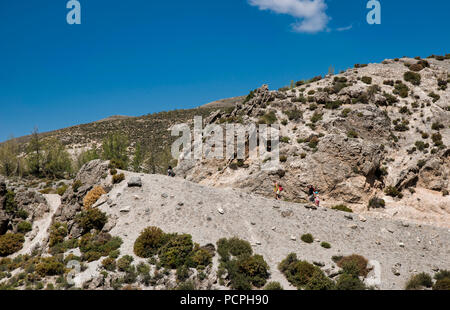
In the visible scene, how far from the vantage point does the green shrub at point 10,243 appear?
2603cm

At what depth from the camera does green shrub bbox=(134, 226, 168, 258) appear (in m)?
20.4

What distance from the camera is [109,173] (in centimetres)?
3109

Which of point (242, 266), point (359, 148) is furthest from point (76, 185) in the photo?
point (359, 148)

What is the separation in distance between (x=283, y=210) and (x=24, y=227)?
26.5 m

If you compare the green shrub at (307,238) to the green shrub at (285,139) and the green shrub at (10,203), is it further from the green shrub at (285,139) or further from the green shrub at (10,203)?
the green shrub at (10,203)

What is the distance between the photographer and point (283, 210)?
28.0 meters

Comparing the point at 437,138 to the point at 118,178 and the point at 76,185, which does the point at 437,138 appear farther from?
the point at 76,185

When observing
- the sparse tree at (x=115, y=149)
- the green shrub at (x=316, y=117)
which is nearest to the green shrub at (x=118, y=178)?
the sparse tree at (x=115, y=149)

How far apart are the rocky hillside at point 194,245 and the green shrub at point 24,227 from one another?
0.42 m

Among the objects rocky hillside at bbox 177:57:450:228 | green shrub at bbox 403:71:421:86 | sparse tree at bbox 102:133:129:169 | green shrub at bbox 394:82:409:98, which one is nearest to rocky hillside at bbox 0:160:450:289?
rocky hillside at bbox 177:57:450:228

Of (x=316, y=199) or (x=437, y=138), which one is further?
(x=437, y=138)

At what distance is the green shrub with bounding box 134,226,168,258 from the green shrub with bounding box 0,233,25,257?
14.0 m
